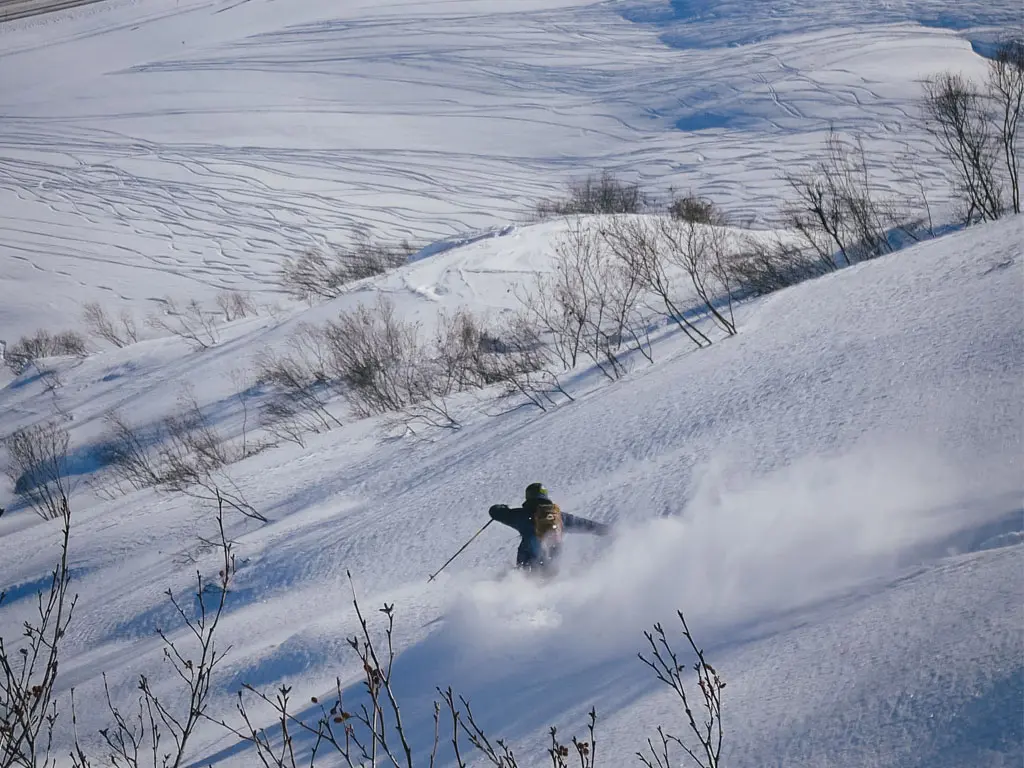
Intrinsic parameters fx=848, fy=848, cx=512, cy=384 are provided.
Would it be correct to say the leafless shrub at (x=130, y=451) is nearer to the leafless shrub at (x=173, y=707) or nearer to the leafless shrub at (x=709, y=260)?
the leafless shrub at (x=173, y=707)

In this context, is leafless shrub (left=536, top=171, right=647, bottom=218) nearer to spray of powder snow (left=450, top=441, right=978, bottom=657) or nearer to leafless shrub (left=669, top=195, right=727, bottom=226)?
leafless shrub (left=669, top=195, right=727, bottom=226)

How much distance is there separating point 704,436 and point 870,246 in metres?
13.3

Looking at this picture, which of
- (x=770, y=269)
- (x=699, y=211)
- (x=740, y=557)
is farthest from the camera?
(x=699, y=211)

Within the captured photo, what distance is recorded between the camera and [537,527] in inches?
367

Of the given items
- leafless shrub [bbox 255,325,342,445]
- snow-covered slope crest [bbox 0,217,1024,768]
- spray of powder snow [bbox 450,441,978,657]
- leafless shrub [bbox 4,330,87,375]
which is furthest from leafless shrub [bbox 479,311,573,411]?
leafless shrub [bbox 4,330,87,375]

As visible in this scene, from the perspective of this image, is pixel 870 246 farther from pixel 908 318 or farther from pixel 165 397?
pixel 165 397

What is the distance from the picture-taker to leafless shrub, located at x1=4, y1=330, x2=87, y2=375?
4322 centimetres

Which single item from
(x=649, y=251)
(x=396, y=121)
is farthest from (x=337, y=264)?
(x=649, y=251)

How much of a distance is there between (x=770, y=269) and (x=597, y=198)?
86.2ft

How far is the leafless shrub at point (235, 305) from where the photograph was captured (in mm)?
45956

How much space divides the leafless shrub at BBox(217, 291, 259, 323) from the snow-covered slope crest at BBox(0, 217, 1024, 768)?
27310 mm

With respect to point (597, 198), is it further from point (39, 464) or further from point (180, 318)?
point (39, 464)

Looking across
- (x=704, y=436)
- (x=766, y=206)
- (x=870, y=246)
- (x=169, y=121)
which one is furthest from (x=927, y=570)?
(x=169, y=121)

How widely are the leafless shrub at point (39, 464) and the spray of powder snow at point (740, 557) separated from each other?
2117cm
